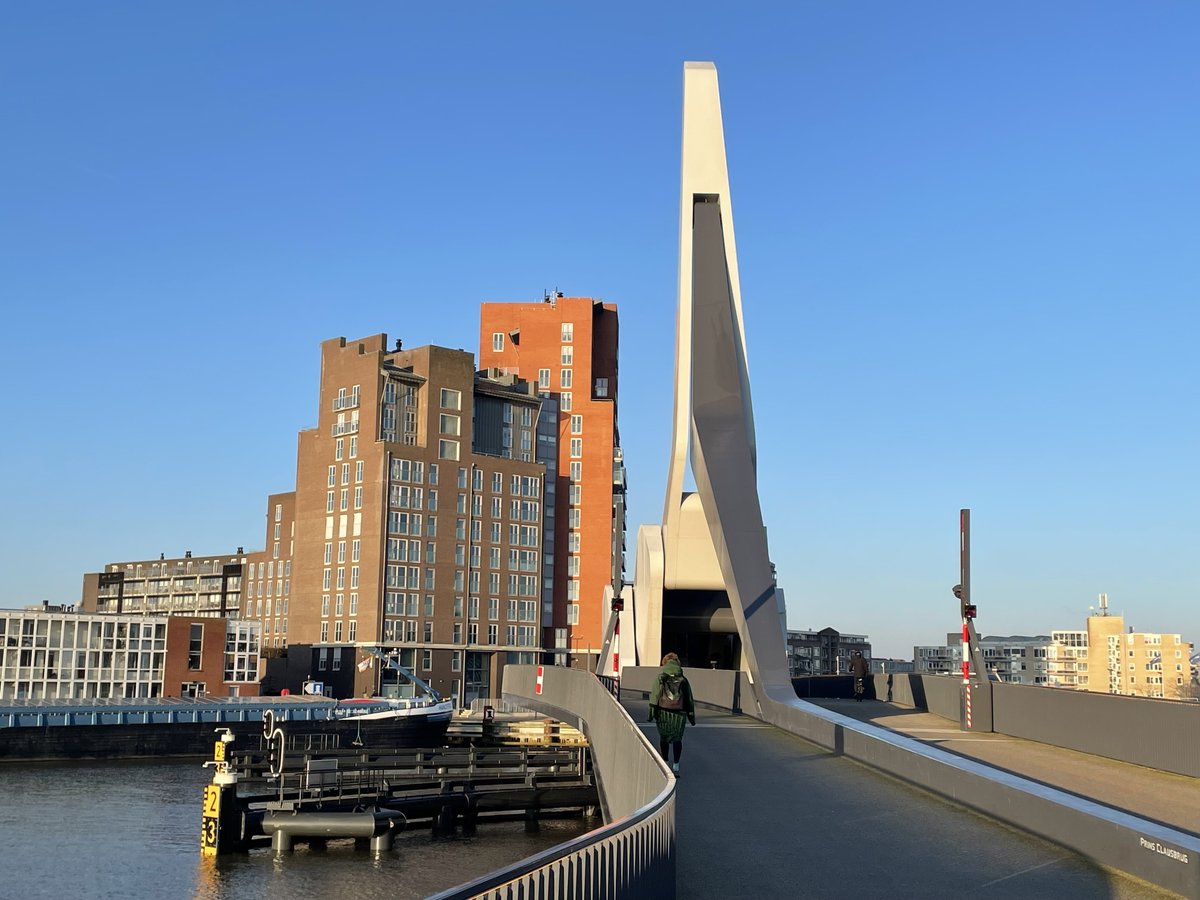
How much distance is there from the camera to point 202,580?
178375 mm

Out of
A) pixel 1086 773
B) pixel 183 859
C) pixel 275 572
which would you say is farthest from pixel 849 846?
pixel 275 572

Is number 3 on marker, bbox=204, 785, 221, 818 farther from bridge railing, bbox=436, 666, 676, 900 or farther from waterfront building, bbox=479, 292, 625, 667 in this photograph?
waterfront building, bbox=479, 292, 625, 667

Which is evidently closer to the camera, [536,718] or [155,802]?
[155,802]

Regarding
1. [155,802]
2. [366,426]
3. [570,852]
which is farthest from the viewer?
[366,426]

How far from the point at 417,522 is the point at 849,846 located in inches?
3866

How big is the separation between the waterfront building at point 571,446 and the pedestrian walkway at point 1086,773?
311 ft

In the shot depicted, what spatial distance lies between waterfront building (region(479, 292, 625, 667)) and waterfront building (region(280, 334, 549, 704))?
190 inches

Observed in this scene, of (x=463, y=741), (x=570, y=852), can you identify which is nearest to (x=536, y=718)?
(x=463, y=741)

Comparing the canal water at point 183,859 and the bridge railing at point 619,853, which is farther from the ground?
the bridge railing at point 619,853

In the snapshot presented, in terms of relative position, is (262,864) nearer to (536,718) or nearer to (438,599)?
(536,718)

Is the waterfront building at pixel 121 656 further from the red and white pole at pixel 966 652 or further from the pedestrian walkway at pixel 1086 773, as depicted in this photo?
the red and white pole at pixel 966 652

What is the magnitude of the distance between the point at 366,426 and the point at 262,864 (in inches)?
2894

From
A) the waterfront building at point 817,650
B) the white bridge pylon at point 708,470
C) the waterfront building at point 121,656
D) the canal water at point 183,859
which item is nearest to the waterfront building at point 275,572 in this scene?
the waterfront building at point 121,656

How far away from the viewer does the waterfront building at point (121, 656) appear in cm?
8831
